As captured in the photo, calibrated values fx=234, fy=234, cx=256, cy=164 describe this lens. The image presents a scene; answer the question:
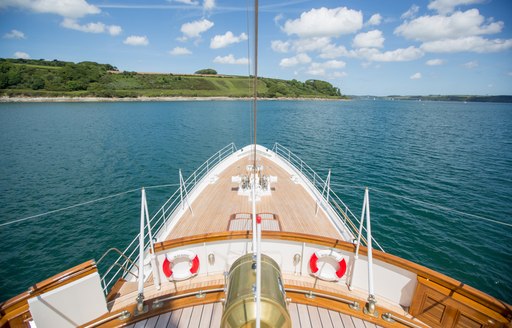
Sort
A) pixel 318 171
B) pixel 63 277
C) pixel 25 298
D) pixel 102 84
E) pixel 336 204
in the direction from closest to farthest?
pixel 25 298 → pixel 63 277 → pixel 336 204 → pixel 318 171 → pixel 102 84

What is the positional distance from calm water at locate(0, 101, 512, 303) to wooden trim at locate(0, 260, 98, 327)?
702 cm

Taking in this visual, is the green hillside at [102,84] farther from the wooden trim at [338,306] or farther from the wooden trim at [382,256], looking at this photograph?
the wooden trim at [338,306]

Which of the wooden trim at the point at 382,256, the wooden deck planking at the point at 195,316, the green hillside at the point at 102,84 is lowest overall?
the wooden deck planking at the point at 195,316

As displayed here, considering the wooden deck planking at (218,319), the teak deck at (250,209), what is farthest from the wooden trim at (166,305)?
the teak deck at (250,209)

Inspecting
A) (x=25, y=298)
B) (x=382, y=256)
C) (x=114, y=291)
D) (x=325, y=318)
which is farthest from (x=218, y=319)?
(x=382, y=256)

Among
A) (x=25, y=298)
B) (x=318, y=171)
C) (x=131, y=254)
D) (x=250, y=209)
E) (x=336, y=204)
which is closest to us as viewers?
(x=25, y=298)

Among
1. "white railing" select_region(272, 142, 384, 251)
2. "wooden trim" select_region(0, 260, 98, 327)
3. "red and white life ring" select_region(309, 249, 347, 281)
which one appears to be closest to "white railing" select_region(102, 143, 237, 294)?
"wooden trim" select_region(0, 260, 98, 327)

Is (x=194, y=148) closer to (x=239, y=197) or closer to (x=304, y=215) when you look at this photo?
(x=239, y=197)

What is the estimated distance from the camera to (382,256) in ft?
15.4

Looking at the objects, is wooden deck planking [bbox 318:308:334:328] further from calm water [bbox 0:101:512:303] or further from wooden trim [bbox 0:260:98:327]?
wooden trim [bbox 0:260:98:327]

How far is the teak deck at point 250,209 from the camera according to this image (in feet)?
25.3

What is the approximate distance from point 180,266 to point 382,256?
429cm

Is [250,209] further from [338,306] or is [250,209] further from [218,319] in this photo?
[338,306]

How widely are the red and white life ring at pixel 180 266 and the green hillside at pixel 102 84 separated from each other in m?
116
